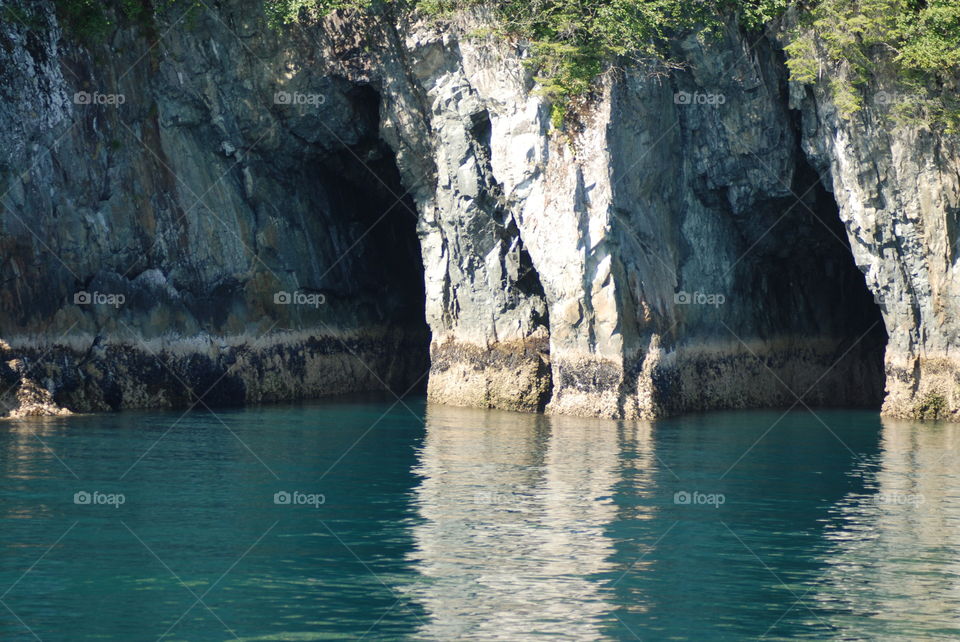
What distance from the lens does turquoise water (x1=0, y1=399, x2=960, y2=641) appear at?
15.7m

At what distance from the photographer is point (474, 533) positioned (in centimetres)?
1988

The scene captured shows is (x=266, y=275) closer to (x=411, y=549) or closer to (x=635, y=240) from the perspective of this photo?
(x=635, y=240)

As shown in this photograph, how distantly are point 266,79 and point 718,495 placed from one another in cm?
1899

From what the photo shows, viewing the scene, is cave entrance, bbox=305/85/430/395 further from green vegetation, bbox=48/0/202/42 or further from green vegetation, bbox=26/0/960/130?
green vegetation, bbox=26/0/960/130

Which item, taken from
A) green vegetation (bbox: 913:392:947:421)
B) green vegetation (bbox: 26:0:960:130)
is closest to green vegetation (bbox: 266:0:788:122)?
green vegetation (bbox: 26:0:960:130)

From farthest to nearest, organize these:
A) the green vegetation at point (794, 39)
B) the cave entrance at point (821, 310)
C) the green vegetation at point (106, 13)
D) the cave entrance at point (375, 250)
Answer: the cave entrance at point (375, 250) < the cave entrance at point (821, 310) < the green vegetation at point (106, 13) < the green vegetation at point (794, 39)

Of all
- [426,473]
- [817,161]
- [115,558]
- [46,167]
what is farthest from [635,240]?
[115,558]

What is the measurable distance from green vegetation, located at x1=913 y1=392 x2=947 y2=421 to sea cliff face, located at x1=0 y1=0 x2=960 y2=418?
0.07 meters

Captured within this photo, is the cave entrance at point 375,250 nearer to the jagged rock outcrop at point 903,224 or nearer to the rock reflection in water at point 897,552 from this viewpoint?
the jagged rock outcrop at point 903,224

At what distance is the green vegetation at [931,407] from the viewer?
108 ft

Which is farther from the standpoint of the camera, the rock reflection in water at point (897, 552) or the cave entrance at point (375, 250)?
the cave entrance at point (375, 250)

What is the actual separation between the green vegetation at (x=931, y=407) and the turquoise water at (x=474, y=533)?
6.78 feet

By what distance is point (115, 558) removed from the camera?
18.0 metres

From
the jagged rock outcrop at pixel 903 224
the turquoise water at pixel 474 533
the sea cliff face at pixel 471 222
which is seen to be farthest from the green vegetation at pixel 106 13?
the jagged rock outcrop at pixel 903 224
